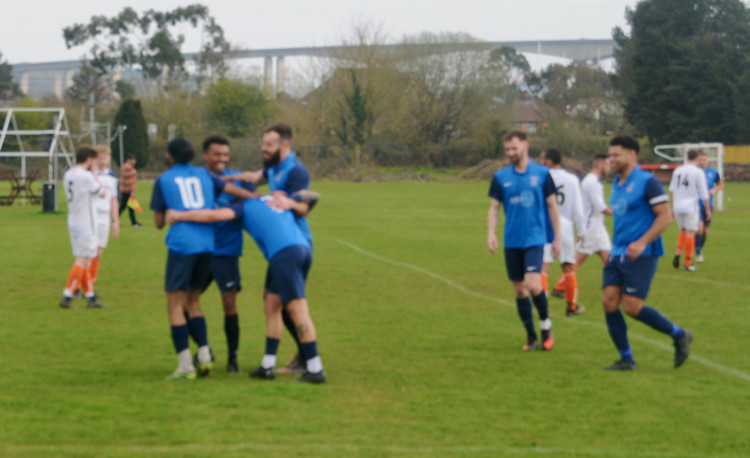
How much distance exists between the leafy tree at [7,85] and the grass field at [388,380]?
4285 inches

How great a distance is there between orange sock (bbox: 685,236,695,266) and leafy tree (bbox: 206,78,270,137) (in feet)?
229

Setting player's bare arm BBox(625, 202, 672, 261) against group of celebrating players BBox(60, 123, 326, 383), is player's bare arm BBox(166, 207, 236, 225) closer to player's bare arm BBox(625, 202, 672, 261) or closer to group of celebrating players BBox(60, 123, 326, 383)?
group of celebrating players BBox(60, 123, 326, 383)

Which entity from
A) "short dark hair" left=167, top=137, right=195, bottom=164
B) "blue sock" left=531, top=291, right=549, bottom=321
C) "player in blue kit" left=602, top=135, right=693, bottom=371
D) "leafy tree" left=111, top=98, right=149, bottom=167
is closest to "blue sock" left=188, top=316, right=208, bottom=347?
"short dark hair" left=167, top=137, right=195, bottom=164

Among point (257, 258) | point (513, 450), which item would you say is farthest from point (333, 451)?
point (257, 258)

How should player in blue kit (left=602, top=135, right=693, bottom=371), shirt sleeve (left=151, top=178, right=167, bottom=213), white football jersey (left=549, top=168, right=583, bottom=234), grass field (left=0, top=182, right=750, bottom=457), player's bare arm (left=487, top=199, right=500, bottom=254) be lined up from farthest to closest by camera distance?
white football jersey (left=549, top=168, right=583, bottom=234) → player's bare arm (left=487, top=199, right=500, bottom=254) → player in blue kit (left=602, top=135, right=693, bottom=371) → shirt sleeve (left=151, top=178, right=167, bottom=213) → grass field (left=0, top=182, right=750, bottom=457)

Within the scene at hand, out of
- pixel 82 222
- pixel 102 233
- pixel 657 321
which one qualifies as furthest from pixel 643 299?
pixel 102 233

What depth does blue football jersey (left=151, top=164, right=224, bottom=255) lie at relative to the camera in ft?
24.3

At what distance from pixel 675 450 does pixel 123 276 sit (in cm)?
1175

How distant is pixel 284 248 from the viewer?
723 cm

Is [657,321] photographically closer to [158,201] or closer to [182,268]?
[182,268]

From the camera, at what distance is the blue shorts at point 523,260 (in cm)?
886

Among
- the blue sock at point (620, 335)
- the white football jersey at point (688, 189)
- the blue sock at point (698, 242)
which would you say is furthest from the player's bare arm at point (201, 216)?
the blue sock at point (698, 242)

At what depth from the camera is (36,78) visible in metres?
153

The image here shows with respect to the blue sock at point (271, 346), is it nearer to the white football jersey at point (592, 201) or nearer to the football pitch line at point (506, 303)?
the football pitch line at point (506, 303)
